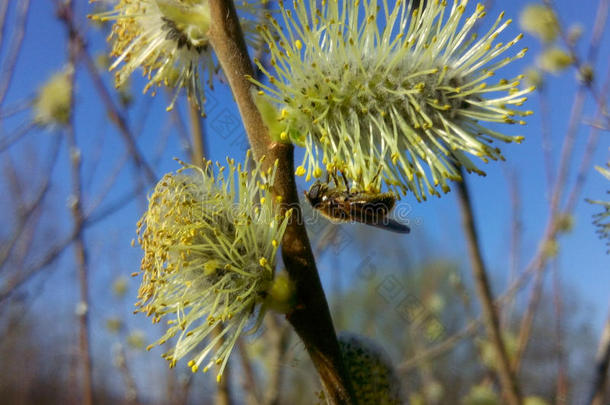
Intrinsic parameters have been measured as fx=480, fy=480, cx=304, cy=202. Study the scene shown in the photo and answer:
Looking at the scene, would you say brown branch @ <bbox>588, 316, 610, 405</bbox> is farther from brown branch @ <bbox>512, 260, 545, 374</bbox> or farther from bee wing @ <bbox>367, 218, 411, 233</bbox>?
bee wing @ <bbox>367, 218, 411, 233</bbox>

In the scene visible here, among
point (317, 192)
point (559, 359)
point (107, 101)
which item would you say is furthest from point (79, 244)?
point (559, 359)

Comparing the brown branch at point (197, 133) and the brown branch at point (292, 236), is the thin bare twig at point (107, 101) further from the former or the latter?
the brown branch at point (292, 236)

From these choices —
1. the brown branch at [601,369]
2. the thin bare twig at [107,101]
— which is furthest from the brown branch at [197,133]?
the brown branch at [601,369]

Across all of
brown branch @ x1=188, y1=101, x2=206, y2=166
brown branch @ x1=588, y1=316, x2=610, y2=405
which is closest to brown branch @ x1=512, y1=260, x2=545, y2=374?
brown branch @ x1=588, y1=316, x2=610, y2=405

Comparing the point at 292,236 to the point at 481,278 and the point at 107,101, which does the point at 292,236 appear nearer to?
the point at 481,278

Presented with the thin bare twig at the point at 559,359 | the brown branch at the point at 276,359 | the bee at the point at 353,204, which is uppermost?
the bee at the point at 353,204

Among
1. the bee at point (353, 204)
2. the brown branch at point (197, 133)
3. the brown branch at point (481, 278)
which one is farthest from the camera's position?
the brown branch at point (197, 133)

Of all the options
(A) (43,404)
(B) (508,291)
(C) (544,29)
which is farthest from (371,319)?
(A) (43,404)

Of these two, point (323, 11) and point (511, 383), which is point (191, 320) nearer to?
point (323, 11)
